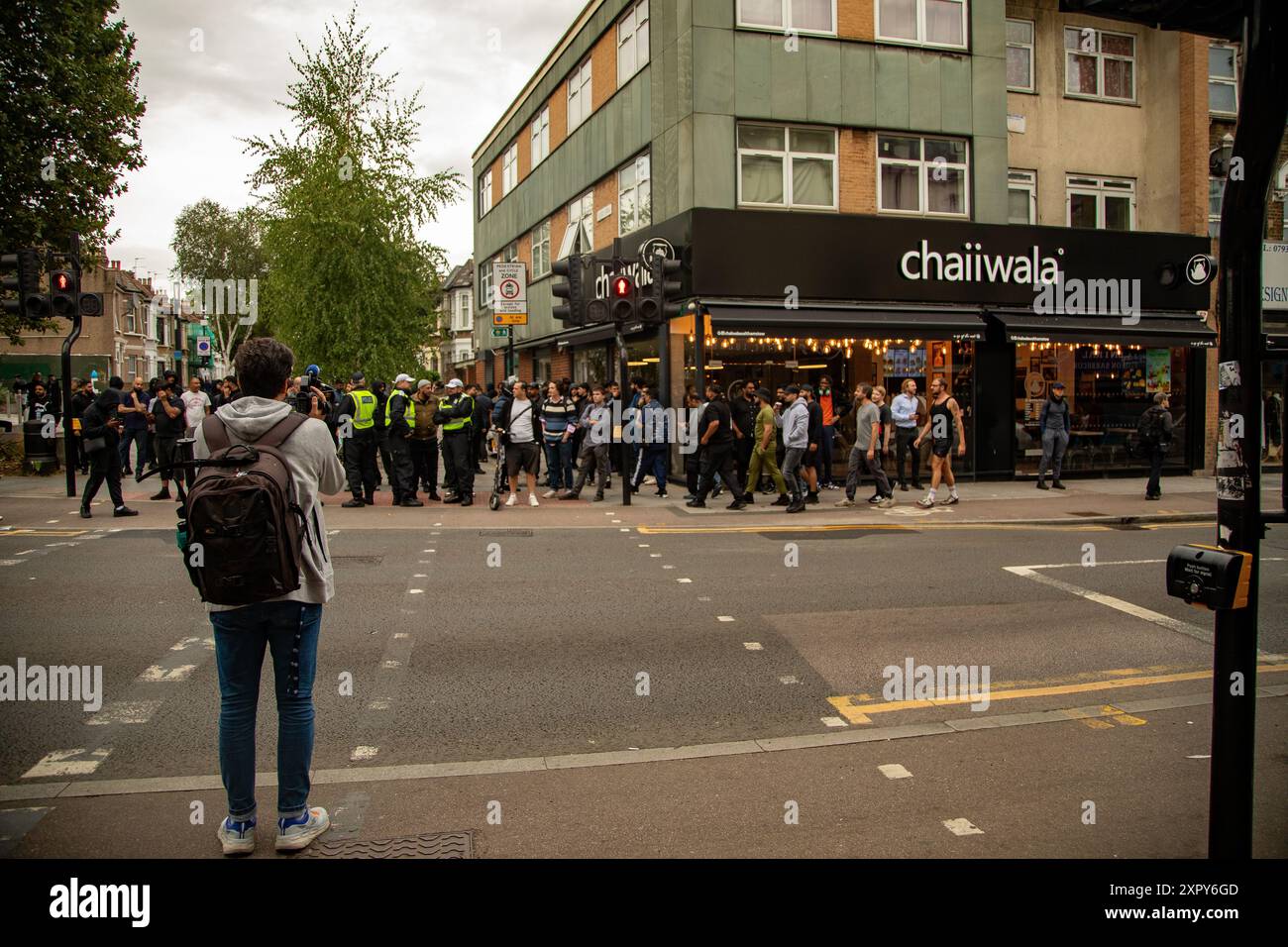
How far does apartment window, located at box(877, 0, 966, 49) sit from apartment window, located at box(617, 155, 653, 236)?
16.8 feet

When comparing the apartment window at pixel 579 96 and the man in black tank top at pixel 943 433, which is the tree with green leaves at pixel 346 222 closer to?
the apartment window at pixel 579 96

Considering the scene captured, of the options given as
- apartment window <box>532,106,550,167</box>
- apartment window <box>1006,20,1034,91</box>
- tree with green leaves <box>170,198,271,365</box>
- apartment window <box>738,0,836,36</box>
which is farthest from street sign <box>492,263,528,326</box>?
tree with green leaves <box>170,198,271,365</box>

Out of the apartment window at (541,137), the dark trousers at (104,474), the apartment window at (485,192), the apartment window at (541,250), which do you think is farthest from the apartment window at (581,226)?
the dark trousers at (104,474)

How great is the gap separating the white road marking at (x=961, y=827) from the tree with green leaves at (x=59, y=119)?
20.4m

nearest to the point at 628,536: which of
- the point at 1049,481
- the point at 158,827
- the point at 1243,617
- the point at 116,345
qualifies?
the point at 158,827

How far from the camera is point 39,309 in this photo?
15.3 meters

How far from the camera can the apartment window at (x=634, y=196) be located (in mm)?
19984

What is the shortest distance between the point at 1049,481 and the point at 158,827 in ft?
59.6

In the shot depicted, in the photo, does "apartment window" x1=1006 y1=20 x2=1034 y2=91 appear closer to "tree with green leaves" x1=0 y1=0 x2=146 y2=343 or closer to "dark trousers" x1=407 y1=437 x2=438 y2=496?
"dark trousers" x1=407 y1=437 x2=438 y2=496

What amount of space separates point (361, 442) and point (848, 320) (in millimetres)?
8545

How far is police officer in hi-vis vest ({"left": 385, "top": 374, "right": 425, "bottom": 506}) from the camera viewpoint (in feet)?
48.4

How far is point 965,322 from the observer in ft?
59.7

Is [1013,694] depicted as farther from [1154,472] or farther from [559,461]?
[1154,472]

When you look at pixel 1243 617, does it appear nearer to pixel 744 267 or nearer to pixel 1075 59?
pixel 744 267
